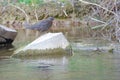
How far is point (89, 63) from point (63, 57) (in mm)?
1087

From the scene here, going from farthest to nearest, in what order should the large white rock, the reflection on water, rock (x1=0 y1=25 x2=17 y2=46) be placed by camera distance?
rock (x1=0 y1=25 x2=17 y2=46) → the large white rock → the reflection on water

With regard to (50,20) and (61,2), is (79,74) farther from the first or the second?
(61,2)

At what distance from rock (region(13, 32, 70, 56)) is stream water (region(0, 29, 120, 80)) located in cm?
20

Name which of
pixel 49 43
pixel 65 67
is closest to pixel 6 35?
pixel 49 43

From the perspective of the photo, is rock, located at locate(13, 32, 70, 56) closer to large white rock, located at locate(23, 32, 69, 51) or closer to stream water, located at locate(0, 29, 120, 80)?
large white rock, located at locate(23, 32, 69, 51)

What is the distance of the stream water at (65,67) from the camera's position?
7.93 meters

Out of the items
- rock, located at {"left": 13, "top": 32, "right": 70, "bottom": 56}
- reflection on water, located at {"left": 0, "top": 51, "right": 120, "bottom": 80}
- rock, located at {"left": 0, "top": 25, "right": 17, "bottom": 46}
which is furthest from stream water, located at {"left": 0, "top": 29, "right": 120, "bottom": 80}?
rock, located at {"left": 0, "top": 25, "right": 17, "bottom": 46}

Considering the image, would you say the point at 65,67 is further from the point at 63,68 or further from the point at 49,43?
the point at 49,43

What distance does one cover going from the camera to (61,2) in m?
21.0

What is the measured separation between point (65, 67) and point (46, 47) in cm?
156

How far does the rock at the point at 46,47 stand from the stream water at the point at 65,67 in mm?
197

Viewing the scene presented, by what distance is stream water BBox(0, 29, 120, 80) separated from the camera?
26.0ft

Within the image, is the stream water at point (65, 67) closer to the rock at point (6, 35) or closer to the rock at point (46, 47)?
the rock at point (46, 47)

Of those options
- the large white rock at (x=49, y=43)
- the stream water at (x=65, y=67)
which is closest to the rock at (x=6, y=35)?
the stream water at (x=65, y=67)
